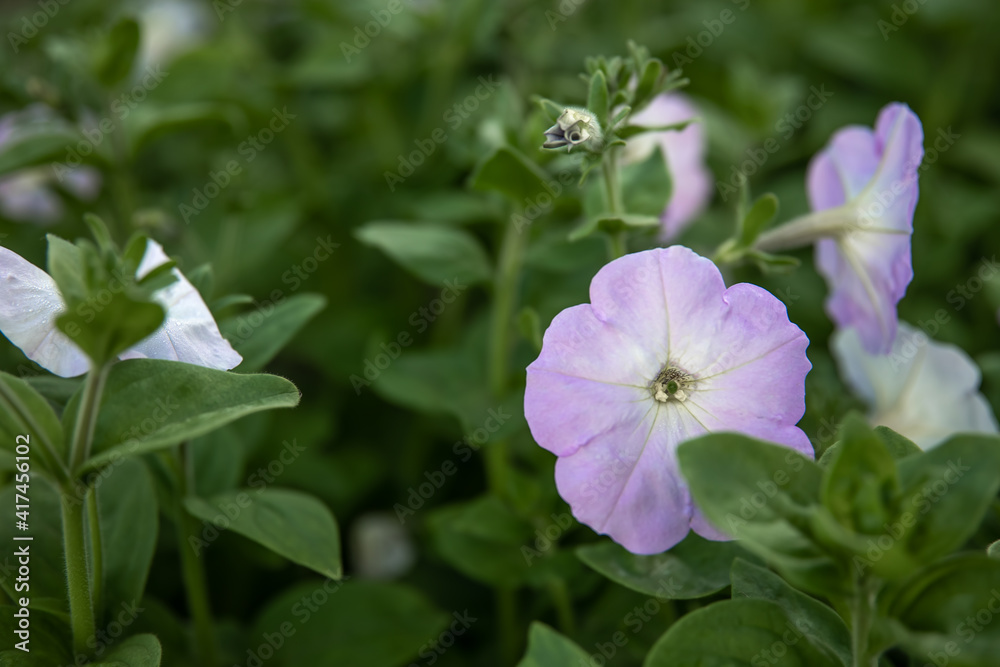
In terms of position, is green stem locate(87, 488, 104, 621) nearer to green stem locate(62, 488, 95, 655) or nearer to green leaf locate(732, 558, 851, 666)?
green stem locate(62, 488, 95, 655)

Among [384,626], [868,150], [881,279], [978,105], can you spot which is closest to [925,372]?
[881,279]

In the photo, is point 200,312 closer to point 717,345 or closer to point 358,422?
point 717,345

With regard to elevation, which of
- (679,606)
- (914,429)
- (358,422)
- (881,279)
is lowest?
(358,422)

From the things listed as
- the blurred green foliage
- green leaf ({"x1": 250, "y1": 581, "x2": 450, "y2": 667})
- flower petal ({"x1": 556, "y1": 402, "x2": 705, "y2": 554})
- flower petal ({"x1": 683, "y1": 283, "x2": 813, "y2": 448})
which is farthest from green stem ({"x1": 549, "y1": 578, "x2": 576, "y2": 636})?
flower petal ({"x1": 683, "y1": 283, "x2": 813, "y2": 448})

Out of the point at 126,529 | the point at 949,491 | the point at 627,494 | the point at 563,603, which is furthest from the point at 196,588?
the point at 949,491

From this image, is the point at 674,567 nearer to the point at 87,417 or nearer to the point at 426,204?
the point at 87,417

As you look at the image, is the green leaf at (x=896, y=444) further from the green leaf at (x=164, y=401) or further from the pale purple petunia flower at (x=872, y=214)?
the green leaf at (x=164, y=401)

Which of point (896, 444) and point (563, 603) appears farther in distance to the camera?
point (563, 603)
